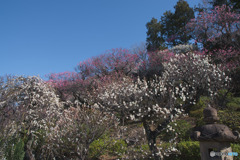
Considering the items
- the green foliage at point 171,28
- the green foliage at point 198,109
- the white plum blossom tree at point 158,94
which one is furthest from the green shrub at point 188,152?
the green foliage at point 171,28

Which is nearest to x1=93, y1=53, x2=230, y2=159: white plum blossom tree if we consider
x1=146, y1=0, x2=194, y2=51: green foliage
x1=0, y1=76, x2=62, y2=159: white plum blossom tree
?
x1=0, y1=76, x2=62, y2=159: white plum blossom tree

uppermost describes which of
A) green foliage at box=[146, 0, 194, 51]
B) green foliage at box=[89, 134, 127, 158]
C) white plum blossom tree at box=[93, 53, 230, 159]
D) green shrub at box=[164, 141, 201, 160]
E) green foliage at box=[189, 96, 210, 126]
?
green foliage at box=[146, 0, 194, 51]

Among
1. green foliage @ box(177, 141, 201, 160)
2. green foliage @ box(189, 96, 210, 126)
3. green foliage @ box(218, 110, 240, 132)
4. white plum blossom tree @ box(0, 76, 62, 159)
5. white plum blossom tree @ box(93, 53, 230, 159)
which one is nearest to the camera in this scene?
green foliage @ box(177, 141, 201, 160)

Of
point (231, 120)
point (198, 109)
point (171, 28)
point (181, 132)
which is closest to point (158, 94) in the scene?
point (181, 132)

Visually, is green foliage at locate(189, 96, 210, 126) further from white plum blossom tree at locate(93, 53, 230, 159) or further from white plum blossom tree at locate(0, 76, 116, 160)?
white plum blossom tree at locate(0, 76, 116, 160)

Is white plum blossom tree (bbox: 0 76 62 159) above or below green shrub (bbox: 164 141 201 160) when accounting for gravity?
above

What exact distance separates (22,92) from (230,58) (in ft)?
57.6

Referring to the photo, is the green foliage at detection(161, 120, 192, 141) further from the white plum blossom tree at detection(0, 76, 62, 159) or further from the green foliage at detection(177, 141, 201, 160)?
the white plum blossom tree at detection(0, 76, 62, 159)

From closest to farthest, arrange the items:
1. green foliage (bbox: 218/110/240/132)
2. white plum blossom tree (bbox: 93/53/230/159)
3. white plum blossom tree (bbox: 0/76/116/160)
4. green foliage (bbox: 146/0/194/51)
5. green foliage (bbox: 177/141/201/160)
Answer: green foliage (bbox: 177/141/201/160) < white plum blossom tree (bbox: 0/76/116/160) < green foliage (bbox: 218/110/240/132) < white plum blossom tree (bbox: 93/53/230/159) < green foliage (bbox: 146/0/194/51)

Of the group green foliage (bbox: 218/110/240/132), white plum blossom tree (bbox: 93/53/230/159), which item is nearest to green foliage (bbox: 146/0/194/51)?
white plum blossom tree (bbox: 93/53/230/159)

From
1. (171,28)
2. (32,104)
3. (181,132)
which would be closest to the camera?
(181,132)

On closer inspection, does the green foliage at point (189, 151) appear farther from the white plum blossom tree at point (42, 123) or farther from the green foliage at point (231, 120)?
the white plum blossom tree at point (42, 123)

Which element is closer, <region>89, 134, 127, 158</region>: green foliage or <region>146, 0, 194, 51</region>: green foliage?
<region>89, 134, 127, 158</region>: green foliage

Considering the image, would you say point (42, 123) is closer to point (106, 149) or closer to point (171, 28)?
point (106, 149)
